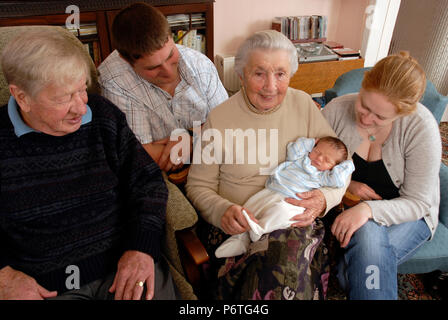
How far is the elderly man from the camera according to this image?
1.41 metres

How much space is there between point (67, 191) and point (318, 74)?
3113 millimetres

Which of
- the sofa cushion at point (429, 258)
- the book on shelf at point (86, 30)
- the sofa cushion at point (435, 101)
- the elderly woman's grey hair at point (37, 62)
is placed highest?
the elderly woman's grey hair at point (37, 62)

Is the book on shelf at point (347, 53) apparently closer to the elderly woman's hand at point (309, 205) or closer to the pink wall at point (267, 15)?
the pink wall at point (267, 15)

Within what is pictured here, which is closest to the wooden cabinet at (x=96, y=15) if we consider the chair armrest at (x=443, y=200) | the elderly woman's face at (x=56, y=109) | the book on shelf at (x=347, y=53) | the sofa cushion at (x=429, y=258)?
the book on shelf at (x=347, y=53)

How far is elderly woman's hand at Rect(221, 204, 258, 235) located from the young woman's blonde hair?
29.1 inches

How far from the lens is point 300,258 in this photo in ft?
3.85

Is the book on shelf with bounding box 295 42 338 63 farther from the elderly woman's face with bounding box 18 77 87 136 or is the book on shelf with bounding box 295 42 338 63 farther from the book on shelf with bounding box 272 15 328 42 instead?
the elderly woman's face with bounding box 18 77 87 136

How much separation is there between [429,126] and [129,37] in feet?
4.51

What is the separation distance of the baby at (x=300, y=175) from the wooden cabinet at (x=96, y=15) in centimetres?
205

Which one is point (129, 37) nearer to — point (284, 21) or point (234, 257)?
point (234, 257)

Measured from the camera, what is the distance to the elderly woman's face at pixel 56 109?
3.44 feet

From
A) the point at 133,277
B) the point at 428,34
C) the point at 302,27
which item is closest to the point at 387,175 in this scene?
→ the point at 133,277

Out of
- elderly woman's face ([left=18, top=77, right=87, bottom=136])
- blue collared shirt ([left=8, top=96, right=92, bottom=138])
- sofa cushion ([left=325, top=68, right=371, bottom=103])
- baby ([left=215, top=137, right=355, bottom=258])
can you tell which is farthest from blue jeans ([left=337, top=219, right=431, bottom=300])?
blue collared shirt ([left=8, top=96, right=92, bottom=138])

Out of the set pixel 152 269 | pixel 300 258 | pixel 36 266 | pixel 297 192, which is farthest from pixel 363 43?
pixel 36 266
